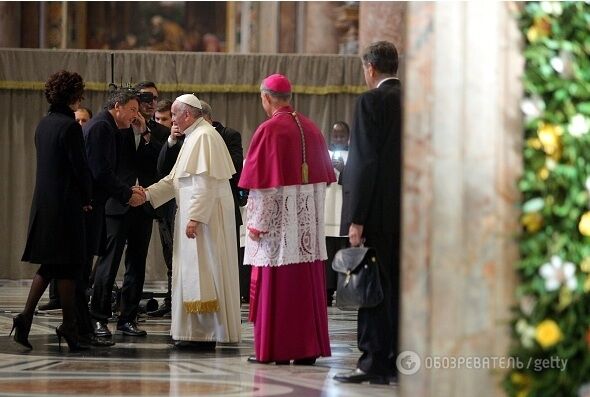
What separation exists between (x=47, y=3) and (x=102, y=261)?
13.3 metres

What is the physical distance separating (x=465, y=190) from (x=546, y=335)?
0.62m

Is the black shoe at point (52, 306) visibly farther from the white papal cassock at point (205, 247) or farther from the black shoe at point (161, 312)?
the white papal cassock at point (205, 247)

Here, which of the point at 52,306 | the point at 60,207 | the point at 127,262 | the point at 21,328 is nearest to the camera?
the point at 60,207

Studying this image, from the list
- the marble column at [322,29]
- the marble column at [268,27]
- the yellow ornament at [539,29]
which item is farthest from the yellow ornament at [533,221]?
the marble column at [268,27]

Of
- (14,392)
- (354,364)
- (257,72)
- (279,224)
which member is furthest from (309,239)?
(257,72)

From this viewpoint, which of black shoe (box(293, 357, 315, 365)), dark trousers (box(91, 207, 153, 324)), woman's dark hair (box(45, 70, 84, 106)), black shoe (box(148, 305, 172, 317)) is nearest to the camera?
black shoe (box(293, 357, 315, 365))

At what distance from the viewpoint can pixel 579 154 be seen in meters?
4.66

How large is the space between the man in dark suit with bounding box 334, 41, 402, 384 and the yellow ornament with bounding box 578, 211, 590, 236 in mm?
2006

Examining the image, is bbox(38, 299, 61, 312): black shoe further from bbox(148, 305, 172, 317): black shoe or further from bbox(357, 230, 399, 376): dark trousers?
bbox(357, 230, 399, 376): dark trousers

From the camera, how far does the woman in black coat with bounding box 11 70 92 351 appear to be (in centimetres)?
774

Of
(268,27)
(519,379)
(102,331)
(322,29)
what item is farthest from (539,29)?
(268,27)

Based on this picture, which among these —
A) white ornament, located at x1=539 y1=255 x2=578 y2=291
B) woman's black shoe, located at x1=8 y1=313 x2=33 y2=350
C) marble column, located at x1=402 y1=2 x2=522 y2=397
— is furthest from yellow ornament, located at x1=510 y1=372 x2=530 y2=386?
woman's black shoe, located at x1=8 y1=313 x2=33 y2=350

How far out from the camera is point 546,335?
454 cm

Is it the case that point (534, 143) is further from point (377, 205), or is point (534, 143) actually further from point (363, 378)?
point (363, 378)
